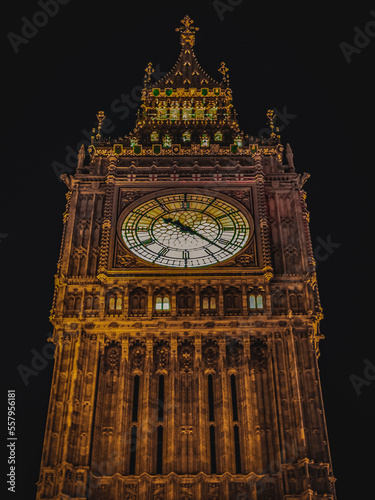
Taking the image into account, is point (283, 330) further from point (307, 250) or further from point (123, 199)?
point (123, 199)

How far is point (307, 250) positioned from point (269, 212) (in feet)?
9.52

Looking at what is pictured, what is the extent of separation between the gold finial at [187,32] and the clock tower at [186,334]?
41.9 ft

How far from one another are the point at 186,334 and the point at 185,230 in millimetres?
5426

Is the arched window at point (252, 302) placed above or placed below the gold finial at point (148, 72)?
below

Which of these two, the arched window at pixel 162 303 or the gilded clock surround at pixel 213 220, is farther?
the gilded clock surround at pixel 213 220

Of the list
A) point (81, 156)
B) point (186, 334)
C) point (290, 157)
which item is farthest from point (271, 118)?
point (186, 334)

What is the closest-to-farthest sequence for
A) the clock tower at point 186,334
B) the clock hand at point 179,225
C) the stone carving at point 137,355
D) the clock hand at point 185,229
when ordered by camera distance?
1. the clock tower at point 186,334
2. the stone carving at point 137,355
3. the clock hand at point 185,229
4. the clock hand at point 179,225

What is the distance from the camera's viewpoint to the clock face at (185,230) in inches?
1566

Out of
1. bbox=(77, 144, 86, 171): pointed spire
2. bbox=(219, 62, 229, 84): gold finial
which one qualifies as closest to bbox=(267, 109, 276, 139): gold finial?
bbox=(219, 62, 229, 84): gold finial

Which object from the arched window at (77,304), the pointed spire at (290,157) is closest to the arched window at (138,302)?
the arched window at (77,304)

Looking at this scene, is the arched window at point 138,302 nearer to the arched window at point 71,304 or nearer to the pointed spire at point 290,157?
the arched window at point 71,304

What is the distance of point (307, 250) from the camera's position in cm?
4050

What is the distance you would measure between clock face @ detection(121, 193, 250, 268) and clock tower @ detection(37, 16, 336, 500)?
7 cm

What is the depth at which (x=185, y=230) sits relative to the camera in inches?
1608
